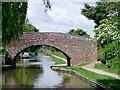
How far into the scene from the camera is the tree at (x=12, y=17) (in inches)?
249

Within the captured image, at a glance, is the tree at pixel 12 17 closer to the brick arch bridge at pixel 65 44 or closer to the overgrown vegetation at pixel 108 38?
the overgrown vegetation at pixel 108 38

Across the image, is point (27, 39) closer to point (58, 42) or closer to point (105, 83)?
point (58, 42)

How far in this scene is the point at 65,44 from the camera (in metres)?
20.4

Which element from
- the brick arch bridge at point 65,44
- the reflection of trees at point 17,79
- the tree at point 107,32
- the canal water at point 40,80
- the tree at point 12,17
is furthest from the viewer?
the brick arch bridge at point 65,44

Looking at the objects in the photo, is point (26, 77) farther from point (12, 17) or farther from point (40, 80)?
point (12, 17)

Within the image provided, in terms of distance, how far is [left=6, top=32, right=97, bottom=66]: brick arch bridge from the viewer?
20.2 meters

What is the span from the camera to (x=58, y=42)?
2034cm

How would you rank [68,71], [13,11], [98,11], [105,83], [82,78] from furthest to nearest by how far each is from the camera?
[98,11] < [68,71] < [82,78] < [105,83] < [13,11]

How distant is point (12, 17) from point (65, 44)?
46.5ft

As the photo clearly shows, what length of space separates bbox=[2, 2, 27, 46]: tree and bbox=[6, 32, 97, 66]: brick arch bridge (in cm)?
1306

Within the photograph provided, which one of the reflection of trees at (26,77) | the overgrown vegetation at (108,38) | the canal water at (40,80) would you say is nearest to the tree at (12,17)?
the canal water at (40,80)

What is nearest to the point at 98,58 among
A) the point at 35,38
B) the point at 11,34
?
the point at 35,38

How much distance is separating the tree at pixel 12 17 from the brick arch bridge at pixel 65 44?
13059mm

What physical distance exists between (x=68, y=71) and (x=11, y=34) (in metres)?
11.3
